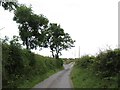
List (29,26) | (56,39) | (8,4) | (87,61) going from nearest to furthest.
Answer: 1. (8,4)
2. (87,61)
3. (29,26)
4. (56,39)

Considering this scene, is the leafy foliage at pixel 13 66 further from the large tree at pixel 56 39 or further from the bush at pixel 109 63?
the large tree at pixel 56 39

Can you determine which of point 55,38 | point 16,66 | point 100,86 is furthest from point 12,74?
point 55,38

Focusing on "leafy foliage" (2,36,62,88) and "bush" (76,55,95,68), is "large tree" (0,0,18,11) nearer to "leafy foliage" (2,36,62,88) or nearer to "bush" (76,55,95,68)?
"leafy foliage" (2,36,62,88)

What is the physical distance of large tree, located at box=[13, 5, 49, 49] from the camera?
48719mm

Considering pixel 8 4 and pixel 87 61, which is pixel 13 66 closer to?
pixel 8 4

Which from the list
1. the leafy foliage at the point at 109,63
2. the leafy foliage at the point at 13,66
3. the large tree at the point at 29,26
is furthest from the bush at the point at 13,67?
the large tree at the point at 29,26

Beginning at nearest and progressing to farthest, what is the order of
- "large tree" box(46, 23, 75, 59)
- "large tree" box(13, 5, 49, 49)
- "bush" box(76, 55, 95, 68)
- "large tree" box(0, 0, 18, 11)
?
1. "large tree" box(0, 0, 18, 11)
2. "bush" box(76, 55, 95, 68)
3. "large tree" box(13, 5, 49, 49)
4. "large tree" box(46, 23, 75, 59)

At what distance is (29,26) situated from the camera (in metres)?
49.3

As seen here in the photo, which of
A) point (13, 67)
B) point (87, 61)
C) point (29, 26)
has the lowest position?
point (13, 67)

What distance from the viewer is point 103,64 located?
23.8 meters

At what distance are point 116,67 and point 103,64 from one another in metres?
2.22

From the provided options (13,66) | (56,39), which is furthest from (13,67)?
(56,39)

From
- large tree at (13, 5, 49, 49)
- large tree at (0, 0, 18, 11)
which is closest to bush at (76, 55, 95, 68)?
large tree at (13, 5, 49, 49)

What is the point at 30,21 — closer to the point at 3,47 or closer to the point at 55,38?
the point at 3,47
